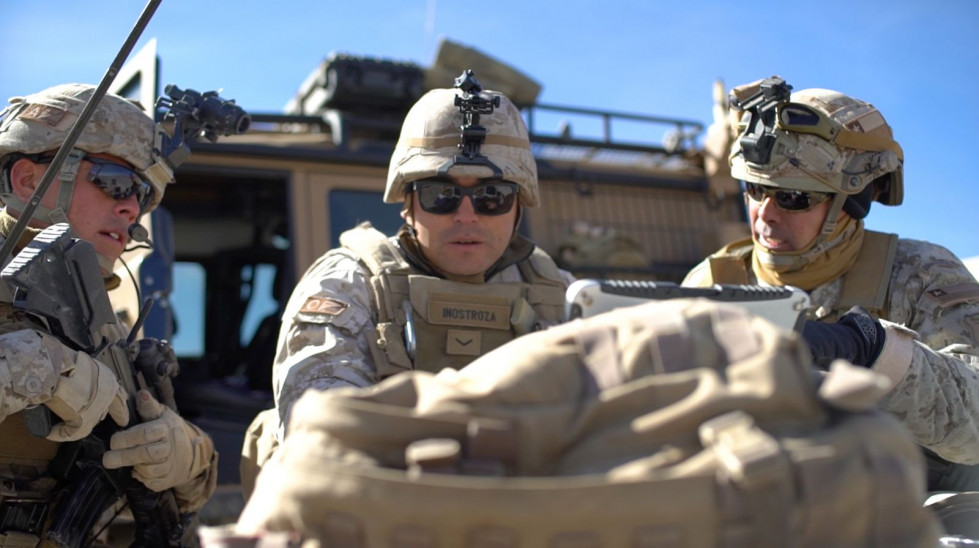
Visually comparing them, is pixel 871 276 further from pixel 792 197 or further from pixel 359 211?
pixel 359 211

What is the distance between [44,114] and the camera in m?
2.91

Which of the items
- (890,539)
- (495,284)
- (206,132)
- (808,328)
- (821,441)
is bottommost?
(890,539)

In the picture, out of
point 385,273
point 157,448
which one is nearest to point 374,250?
point 385,273

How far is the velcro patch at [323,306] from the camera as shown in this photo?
2.44 meters

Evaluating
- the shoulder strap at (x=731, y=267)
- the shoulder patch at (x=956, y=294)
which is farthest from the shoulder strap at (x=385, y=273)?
the shoulder patch at (x=956, y=294)

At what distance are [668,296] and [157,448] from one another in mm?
1653

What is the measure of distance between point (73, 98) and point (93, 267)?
28.4 inches

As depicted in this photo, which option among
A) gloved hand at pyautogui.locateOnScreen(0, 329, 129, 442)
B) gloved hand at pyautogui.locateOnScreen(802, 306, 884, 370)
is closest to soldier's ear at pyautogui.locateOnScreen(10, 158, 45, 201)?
gloved hand at pyautogui.locateOnScreen(0, 329, 129, 442)

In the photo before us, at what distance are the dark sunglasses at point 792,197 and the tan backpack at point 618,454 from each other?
1.91 m

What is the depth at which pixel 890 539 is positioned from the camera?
1080 millimetres

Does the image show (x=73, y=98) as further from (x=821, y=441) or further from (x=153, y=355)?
(x=821, y=441)

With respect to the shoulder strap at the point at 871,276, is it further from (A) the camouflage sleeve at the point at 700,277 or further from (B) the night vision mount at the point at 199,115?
(B) the night vision mount at the point at 199,115

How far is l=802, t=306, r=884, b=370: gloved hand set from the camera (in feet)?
6.53

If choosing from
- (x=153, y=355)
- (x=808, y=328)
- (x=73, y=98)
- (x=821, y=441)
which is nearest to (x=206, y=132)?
(x=73, y=98)
